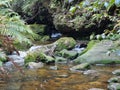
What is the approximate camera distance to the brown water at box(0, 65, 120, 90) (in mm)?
4994

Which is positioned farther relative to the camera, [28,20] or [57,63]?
[28,20]

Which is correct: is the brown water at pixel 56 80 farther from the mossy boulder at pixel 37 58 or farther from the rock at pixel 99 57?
the mossy boulder at pixel 37 58

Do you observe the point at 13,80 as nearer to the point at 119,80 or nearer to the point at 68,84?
the point at 68,84

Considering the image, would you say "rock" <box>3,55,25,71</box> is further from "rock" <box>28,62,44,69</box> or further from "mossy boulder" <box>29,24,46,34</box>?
"mossy boulder" <box>29,24,46,34</box>

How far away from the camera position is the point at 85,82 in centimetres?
524

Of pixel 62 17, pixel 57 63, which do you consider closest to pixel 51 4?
pixel 62 17

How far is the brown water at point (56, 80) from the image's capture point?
4.99m

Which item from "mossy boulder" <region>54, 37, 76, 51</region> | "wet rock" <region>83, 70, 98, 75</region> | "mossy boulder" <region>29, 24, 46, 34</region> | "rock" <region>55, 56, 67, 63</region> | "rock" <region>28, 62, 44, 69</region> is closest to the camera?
"wet rock" <region>83, 70, 98, 75</region>

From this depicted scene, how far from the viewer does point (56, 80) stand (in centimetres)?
546

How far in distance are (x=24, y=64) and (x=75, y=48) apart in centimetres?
267

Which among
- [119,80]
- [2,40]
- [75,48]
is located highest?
[2,40]

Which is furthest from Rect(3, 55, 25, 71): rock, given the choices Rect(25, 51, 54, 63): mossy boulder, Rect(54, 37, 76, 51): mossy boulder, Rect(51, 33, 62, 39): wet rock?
Rect(51, 33, 62, 39): wet rock

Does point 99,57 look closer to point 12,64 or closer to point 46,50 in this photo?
point 46,50

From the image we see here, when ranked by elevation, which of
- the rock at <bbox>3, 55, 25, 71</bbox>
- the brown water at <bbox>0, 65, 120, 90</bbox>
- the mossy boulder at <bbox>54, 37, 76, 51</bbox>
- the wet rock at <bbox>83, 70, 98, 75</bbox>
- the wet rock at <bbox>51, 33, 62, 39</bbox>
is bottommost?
the wet rock at <bbox>51, 33, 62, 39</bbox>
